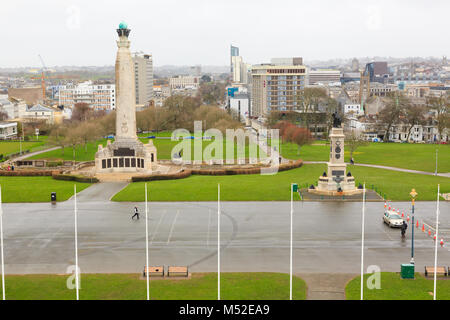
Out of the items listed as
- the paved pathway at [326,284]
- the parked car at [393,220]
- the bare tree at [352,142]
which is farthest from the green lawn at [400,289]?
the bare tree at [352,142]

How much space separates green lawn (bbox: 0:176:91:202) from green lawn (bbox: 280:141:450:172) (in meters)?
39.7

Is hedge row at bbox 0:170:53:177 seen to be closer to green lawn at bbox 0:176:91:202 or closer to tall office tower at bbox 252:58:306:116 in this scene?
green lawn at bbox 0:176:91:202

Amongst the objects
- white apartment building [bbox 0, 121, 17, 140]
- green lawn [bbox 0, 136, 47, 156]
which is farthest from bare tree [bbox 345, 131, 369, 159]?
white apartment building [bbox 0, 121, 17, 140]

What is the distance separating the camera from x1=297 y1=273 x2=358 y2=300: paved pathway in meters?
28.6

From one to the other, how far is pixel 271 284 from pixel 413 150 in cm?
7826

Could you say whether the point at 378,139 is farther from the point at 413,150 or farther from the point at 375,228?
the point at 375,228

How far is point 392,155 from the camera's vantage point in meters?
94.9

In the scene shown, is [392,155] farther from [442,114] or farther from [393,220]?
[393,220]

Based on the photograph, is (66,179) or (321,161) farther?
(321,161)

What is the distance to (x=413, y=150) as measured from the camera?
332ft

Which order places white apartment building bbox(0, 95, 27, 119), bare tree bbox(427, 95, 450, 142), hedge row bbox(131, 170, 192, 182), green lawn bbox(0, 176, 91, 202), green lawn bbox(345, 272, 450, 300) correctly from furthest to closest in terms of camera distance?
white apartment building bbox(0, 95, 27, 119), bare tree bbox(427, 95, 450, 142), hedge row bbox(131, 170, 192, 182), green lawn bbox(0, 176, 91, 202), green lawn bbox(345, 272, 450, 300)
